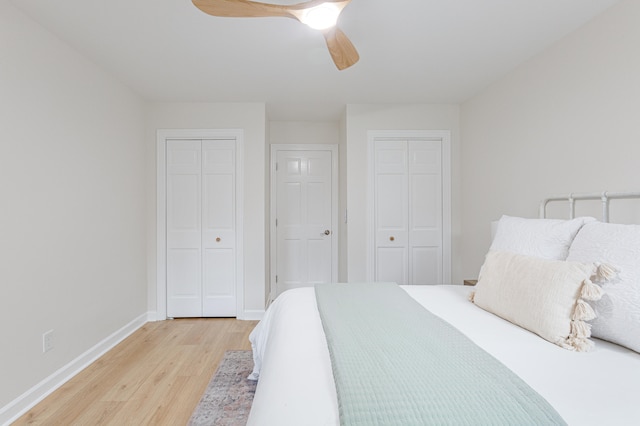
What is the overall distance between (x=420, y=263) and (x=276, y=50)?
2.60 m

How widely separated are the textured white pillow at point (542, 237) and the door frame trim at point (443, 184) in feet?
5.65

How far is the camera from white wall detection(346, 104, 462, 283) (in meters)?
3.46

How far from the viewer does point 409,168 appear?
352cm

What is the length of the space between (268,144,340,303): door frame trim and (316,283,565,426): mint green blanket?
9.05 feet

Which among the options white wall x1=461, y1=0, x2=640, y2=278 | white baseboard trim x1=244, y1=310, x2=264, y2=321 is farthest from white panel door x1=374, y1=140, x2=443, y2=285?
white baseboard trim x1=244, y1=310, x2=264, y2=321

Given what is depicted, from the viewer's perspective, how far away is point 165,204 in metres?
3.41

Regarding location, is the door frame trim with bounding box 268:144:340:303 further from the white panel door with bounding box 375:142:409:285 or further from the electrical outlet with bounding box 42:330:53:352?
the electrical outlet with bounding box 42:330:53:352

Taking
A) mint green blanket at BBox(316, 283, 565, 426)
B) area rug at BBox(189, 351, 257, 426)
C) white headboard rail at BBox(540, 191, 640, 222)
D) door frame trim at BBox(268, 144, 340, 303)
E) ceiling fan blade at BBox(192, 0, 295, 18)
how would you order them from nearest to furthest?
mint green blanket at BBox(316, 283, 565, 426) → ceiling fan blade at BBox(192, 0, 295, 18) → white headboard rail at BBox(540, 191, 640, 222) → area rug at BBox(189, 351, 257, 426) → door frame trim at BBox(268, 144, 340, 303)

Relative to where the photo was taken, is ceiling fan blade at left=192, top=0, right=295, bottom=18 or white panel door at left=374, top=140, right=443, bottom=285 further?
white panel door at left=374, top=140, right=443, bottom=285

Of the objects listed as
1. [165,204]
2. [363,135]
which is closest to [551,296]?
[363,135]

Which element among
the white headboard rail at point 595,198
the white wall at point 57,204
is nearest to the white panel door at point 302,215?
the white wall at point 57,204

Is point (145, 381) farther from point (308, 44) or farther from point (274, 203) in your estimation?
point (308, 44)

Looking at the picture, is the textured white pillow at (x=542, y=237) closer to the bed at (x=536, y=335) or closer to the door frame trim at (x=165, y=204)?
the bed at (x=536, y=335)

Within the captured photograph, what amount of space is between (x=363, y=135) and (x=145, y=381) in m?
2.94
